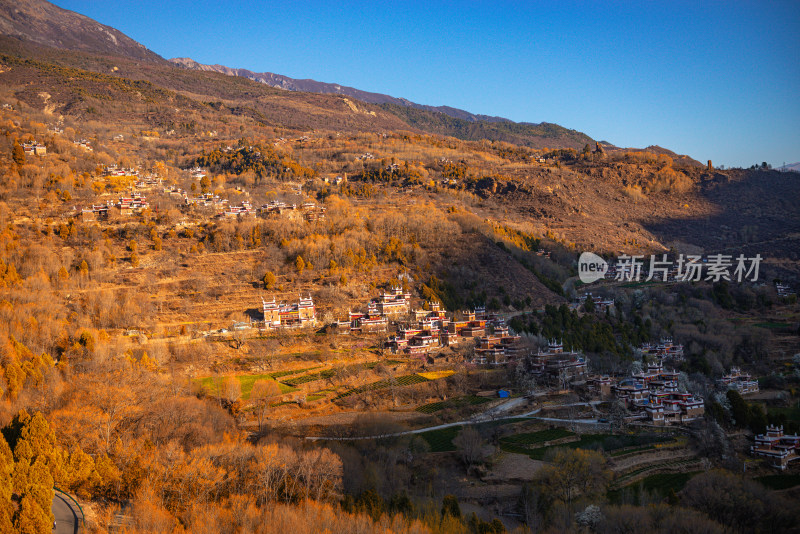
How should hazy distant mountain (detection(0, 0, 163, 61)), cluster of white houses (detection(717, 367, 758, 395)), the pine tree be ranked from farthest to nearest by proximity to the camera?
hazy distant mountain (detection(0, 0, 163, 61)), the pine tree, cluster of white houses (detection(717, 367, 758, 395))

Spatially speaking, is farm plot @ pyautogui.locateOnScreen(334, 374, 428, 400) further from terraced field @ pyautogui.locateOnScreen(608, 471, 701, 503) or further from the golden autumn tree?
the golden autumn tree

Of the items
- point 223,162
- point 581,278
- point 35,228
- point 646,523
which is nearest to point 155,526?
point 646,523

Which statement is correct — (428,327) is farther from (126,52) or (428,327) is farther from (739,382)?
(126,52)

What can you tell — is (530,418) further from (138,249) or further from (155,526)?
(138,249)

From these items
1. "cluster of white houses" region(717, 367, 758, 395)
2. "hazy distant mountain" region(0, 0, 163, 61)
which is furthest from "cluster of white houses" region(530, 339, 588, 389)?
"hazy distant mountain" region(0, 0, 163, 61)

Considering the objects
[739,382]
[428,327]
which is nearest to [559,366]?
[428,327]
